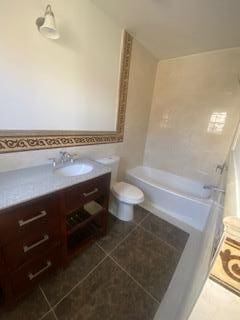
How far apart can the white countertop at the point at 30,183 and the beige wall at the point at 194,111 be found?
1.67 metres

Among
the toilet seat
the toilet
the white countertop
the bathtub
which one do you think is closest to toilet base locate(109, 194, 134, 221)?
the toilet

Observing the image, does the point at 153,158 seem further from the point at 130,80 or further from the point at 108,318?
the point at 108,318

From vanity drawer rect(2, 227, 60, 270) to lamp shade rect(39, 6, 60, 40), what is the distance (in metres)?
1.43

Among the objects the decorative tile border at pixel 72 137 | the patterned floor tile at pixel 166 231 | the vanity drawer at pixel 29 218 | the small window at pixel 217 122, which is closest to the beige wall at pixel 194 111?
the small window at pixel 217 122

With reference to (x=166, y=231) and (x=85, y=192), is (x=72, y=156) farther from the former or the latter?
(x=166, y=231)

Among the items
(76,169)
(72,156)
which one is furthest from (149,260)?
(72,156)

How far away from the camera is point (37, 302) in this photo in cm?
112

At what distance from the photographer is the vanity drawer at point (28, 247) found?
3.06 feet

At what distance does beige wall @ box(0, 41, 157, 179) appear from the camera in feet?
6.53

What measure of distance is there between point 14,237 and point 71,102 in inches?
48.3

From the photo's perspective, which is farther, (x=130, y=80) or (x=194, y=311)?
(x=130, y=80)

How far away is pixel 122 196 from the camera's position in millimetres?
1885

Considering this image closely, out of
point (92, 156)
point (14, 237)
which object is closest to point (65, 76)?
point (92, 156)

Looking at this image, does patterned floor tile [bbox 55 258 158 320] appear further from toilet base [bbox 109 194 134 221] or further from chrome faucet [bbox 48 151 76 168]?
chrome faucet [bbox 48 151 76 168]
